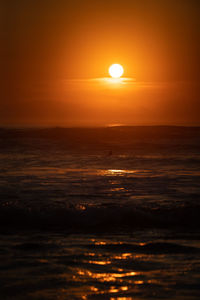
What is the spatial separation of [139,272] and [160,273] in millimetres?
312

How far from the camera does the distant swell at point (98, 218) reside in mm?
9148

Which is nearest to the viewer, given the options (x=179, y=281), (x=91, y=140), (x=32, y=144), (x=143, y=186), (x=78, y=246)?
(x=179, y=281)

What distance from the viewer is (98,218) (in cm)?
975

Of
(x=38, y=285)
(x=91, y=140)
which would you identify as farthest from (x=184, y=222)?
(x=91, y=140)

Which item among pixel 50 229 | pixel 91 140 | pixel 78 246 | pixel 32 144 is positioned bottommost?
pixel 78 246

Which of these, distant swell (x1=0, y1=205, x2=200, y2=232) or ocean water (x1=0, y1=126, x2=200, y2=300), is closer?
ocean water (x1=0, y1=126, x2=200, y2=300)

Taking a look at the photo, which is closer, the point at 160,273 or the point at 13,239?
the point at 160,273

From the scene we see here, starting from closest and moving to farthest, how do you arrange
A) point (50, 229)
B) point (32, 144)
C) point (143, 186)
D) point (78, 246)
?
point (78, 246) < point (50, 229) < point (143, 186) < point (32, 144)

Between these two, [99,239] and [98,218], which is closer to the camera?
[99,239]

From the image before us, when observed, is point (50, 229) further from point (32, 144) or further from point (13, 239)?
point (32, 144)

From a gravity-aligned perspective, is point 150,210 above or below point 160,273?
above

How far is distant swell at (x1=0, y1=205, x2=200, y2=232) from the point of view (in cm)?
915

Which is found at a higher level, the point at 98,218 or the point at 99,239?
the point at 98,218

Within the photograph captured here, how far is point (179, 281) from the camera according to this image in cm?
548
